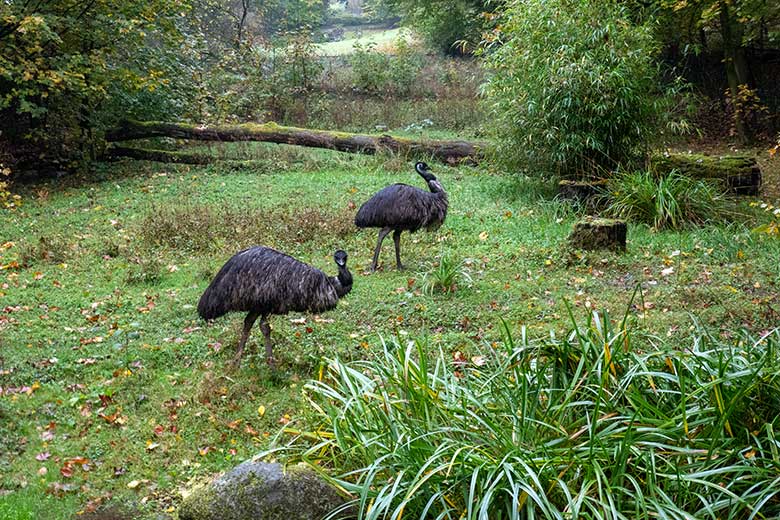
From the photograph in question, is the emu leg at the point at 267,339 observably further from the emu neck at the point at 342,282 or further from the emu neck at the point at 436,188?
the emu neck at the point at 436,188

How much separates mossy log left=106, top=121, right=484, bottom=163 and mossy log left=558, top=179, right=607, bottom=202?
4315 millimetres

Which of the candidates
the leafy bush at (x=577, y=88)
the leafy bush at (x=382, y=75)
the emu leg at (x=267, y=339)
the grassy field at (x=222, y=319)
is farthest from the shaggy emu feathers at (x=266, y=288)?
the leafy bush at (x=382, y=75)

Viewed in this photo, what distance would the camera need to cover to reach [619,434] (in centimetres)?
361

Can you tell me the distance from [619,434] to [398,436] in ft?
3.48

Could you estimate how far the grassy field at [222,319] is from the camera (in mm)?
5434

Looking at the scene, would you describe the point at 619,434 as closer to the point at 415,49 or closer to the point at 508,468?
the point at 508,468

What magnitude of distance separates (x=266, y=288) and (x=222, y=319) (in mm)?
1796

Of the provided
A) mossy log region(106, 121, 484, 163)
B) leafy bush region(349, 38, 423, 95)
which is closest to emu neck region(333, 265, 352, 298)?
mossy log region(106, 121, 484, 163)

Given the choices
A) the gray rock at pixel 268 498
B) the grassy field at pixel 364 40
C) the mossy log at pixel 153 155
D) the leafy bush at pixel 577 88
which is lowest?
the gray rock at pixel 268 498

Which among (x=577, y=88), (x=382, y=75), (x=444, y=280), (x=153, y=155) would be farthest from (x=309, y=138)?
(x=444, y=280)

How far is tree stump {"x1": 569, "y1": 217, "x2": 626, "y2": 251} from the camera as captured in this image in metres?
9.15

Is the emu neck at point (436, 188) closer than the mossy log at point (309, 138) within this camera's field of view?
Yes

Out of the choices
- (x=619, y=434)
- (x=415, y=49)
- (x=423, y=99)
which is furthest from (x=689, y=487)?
(x=415, y=49)

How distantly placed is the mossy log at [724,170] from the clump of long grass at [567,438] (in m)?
9.32
